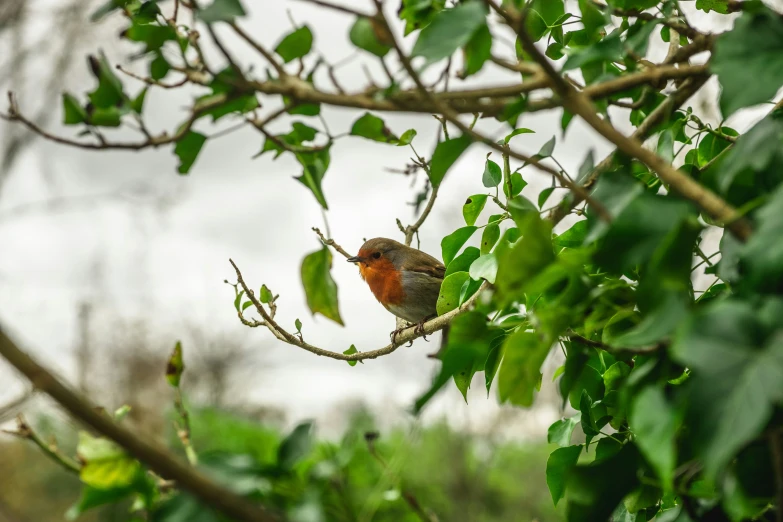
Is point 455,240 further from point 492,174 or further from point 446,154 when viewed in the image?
point 446,154

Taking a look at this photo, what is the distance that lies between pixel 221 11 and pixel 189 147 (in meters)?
0.24

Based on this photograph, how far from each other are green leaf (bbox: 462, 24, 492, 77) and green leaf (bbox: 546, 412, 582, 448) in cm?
68

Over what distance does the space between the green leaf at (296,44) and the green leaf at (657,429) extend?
52cm

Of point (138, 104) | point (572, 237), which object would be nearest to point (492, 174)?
point (572, 237)

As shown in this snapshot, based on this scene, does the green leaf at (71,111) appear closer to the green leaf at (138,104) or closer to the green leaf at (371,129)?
the green leaf at (138,104)

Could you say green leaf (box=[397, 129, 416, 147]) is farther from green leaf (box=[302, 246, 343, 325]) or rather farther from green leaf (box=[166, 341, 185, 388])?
green leaf (box=[166, 341, 185, 388])

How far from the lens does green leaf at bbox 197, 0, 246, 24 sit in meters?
0.68

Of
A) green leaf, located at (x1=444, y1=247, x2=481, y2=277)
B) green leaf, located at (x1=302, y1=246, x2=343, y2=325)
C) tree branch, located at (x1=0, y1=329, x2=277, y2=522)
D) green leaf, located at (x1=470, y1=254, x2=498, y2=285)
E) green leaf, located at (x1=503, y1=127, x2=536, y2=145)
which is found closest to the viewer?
tree branch, located at (x1=0, y1=329, x2=277, y2=522)

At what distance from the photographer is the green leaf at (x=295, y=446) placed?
595 millimetres

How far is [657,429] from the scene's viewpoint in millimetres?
554

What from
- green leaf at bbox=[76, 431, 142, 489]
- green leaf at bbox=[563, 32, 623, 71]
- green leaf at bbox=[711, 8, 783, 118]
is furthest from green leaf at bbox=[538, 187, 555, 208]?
green leaf at bbox=[76, 431, 142, 489]

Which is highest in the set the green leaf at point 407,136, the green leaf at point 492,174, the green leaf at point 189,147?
the green leaf at point 407,136

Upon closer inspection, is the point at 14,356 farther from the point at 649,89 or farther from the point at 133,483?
the point at 649,89

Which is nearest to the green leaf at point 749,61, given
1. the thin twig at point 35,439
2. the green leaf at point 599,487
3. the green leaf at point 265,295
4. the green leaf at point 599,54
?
the green leaf at point 599,54
